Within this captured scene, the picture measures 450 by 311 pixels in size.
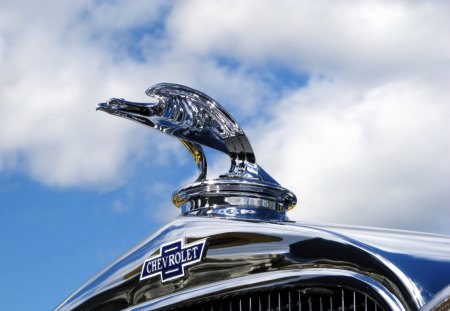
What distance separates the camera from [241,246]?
163 inches

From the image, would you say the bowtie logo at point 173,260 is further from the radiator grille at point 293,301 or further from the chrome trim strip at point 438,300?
the chrome trim strip at point 438,300

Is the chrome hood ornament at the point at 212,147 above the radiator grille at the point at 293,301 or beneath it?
above

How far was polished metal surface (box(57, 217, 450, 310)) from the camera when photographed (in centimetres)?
360

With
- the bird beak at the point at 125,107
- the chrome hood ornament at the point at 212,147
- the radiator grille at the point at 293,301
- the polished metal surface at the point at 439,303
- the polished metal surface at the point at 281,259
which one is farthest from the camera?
the bird beak at the point at 125,107

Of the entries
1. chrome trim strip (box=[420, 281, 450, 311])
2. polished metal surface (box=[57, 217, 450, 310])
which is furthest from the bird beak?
chrome trim strip (box=[420, 281, 450, 311])

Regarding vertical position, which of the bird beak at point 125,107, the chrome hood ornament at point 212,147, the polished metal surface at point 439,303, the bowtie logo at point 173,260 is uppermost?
the bird beak at point 125,107

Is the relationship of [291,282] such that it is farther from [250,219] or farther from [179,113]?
[179,113]

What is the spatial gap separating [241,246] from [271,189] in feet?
1.66

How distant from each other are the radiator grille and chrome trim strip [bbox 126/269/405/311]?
32 millimetres

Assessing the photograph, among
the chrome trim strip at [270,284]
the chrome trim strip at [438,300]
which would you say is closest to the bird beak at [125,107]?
the chrome trim strip at [270,284]

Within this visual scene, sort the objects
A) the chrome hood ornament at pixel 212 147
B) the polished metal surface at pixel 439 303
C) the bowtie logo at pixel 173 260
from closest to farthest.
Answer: the polished metal surface at pixel 439 303 < the bowtie logo at pixel 173 260 < the chrome hood ornament at pixel 212 147

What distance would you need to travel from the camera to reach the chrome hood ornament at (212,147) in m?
4.52

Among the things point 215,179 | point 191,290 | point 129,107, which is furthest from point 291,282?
point 129,107

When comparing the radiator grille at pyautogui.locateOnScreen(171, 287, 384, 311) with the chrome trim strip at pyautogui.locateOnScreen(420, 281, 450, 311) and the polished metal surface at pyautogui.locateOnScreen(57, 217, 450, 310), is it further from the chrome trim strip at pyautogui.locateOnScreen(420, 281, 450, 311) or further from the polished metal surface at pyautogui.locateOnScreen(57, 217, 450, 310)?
the chrome trim strip at pyautogui.locateOnScreen(420, 281, 450, 311)
